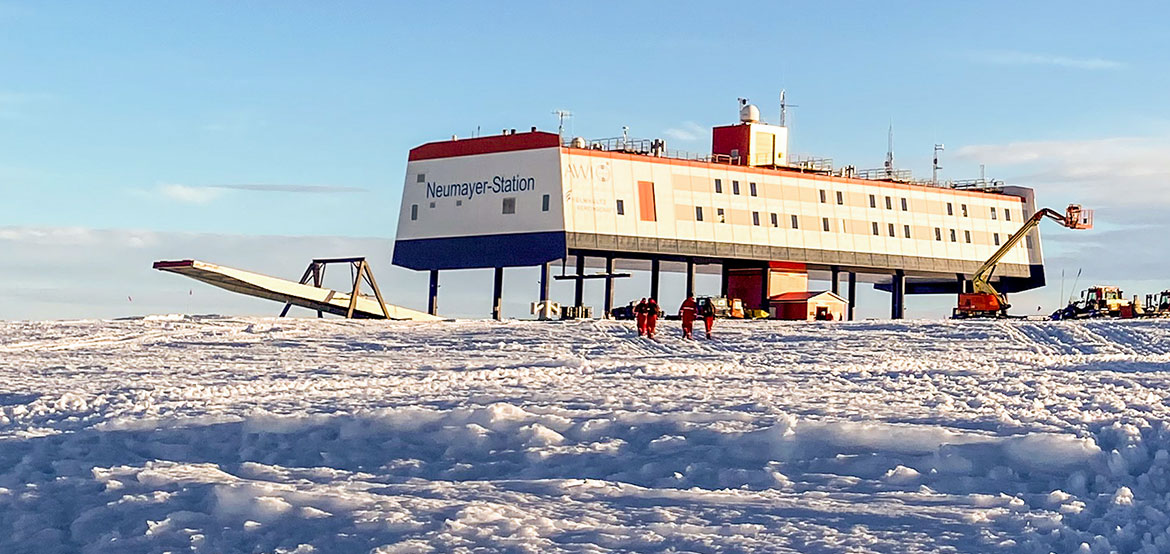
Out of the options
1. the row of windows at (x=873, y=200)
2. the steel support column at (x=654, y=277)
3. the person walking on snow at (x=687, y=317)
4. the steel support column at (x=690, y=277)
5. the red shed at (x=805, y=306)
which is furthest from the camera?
the red shed at (x=805, y=306)

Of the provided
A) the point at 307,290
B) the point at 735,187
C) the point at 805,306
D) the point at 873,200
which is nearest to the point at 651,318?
the point at 307,290

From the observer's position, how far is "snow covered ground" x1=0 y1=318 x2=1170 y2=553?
14.8 m

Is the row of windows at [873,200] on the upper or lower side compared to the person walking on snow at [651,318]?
upper

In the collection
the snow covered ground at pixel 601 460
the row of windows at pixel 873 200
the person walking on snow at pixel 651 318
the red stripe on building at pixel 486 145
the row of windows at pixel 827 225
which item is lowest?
the snow covered ground at pixel 601 460

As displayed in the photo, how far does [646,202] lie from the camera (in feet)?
214

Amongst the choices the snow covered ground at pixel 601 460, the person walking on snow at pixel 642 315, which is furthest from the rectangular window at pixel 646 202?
the snow covered ground at pixel 601 460

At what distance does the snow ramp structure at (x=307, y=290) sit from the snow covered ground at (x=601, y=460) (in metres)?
23.2

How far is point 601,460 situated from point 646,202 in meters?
47.6

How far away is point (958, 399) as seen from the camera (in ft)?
71.9

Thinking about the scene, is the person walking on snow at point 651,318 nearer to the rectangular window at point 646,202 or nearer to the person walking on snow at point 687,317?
the person walking on snow at point 687,317

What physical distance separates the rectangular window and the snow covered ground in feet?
116

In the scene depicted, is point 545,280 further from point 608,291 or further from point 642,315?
point 642,315

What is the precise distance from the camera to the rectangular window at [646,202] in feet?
213

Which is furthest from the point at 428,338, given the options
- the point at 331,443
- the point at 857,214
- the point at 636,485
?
the point at 857,214
